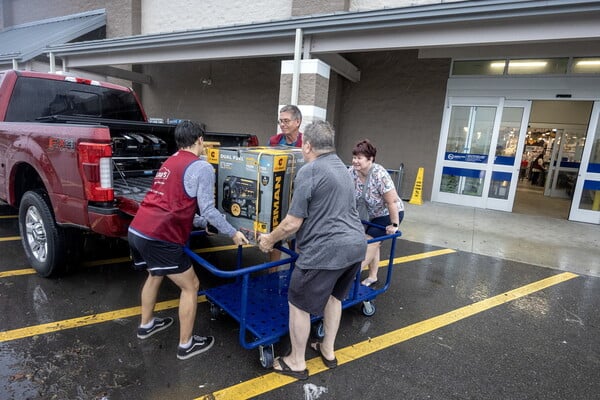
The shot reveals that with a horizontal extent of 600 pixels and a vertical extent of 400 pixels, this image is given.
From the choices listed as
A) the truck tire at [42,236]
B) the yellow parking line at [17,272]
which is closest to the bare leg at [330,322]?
the truck tire at [42,236]

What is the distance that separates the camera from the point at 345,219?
7.98ft

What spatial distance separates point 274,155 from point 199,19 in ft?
37.6

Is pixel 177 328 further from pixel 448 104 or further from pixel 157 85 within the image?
pixel 157 85

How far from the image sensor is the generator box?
2553 mm

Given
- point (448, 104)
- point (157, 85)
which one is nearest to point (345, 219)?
point (448, 104)

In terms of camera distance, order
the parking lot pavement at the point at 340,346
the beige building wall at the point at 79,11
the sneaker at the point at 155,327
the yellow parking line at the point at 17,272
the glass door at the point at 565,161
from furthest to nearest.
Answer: the beige building wall at the point at 79,11 → the glass door at the point at 565,161 → the yellow parking line at the point at 17,272 → the sneaker at the point at 155,327 → the parking lot pavement at the point at 340,346

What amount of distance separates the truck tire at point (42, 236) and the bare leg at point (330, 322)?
8.99ft

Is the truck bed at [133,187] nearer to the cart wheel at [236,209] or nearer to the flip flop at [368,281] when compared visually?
the cart wheel at [236,209]

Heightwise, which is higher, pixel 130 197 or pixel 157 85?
pixel 157 85

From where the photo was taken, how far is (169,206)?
252 cm

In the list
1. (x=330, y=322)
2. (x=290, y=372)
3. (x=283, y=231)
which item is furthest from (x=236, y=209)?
(x=290, y=372)

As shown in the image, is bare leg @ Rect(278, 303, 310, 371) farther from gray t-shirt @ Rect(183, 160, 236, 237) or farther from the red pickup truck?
the red pickup truck

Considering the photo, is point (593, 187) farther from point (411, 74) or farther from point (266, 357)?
point (266, 357)

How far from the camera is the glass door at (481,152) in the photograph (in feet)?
28.6
